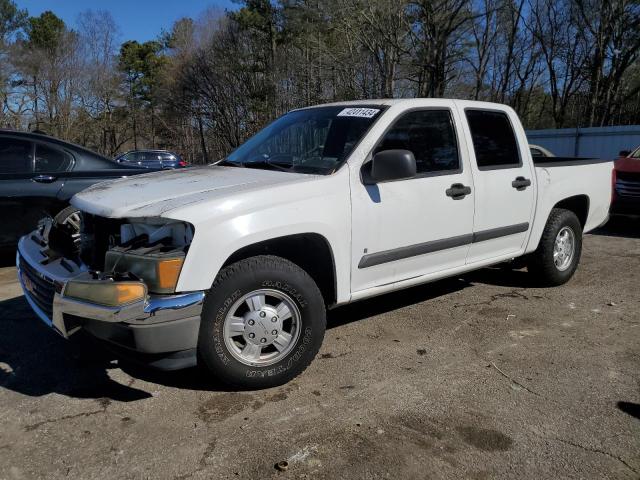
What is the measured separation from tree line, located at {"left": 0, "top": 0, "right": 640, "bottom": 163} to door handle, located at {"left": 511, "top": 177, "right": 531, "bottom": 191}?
1872 cm

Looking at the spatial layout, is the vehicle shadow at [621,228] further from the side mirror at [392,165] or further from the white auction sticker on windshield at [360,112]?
the side mirror at [392,165]

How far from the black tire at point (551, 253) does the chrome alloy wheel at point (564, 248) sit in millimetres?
23

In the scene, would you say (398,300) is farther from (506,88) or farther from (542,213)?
(506,88)

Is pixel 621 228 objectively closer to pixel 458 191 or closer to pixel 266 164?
pixel 458 191

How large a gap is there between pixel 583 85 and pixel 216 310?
37.8 m

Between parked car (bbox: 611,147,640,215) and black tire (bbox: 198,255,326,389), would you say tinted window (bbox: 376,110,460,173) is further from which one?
parked car (bbox: 611,147,640,215)

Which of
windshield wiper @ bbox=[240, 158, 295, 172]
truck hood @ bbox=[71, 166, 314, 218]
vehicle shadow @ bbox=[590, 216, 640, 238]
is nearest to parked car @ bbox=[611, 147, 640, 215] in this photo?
vehicle shadow @ bbox=[590, 216, 640, 238]

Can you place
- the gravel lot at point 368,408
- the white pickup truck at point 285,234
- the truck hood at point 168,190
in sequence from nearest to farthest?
the gravel lot at point 368,408
the white pickup truck at point 285,234
the truck hood at point 168,190

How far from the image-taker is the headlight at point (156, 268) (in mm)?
2803

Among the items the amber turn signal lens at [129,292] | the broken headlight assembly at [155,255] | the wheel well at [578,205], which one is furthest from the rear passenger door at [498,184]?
the amber turn signal lens at [129,292]

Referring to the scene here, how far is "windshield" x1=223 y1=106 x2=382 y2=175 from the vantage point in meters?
3.77

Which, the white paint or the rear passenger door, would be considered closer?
the white paint

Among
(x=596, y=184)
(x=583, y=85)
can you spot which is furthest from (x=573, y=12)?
(x=596, y=184)

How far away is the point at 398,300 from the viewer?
5.09m
